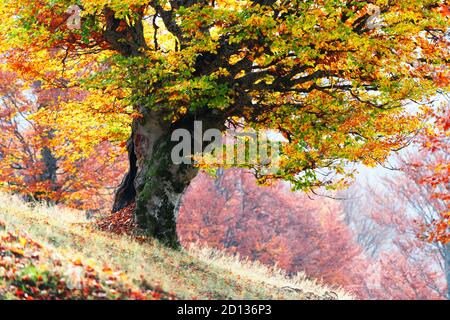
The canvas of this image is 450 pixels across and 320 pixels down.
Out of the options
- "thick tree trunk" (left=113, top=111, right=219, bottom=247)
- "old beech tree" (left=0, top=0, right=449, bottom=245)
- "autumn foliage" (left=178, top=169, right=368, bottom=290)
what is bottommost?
"autumn foliage" (left=178, top=169, right=368, bottom=290)

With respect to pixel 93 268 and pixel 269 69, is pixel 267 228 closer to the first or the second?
pixel 269 69

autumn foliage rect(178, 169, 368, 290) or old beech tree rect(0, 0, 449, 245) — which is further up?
old beech tree rect(0, 0, 449, 245)

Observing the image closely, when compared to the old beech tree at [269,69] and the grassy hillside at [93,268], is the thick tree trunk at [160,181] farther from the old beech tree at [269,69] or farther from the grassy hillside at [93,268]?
the grassy hillside at [93,268]

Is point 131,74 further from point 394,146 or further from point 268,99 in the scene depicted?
point 394,146

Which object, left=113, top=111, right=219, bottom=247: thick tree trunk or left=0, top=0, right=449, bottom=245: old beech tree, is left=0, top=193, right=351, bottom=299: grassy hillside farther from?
left=0, top=0, right=449, bottom=245: old beech tree

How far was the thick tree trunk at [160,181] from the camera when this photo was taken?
1337cm

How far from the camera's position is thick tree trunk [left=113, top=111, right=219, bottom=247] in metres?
13.4

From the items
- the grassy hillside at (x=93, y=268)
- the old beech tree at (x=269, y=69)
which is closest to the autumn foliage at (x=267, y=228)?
the grassy hillside at (x=93, y=268)

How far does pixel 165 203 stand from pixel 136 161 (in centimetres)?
231

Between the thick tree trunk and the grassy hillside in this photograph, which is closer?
the grassy hillside

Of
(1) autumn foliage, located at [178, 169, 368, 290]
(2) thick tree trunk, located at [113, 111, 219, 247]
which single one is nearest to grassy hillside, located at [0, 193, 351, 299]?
(2) thick tree trunk, located at [113, 111, 219, 247]

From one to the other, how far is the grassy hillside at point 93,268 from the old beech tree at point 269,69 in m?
2.00

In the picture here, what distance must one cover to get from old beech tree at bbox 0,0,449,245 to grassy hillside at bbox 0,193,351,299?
6.56 ft
